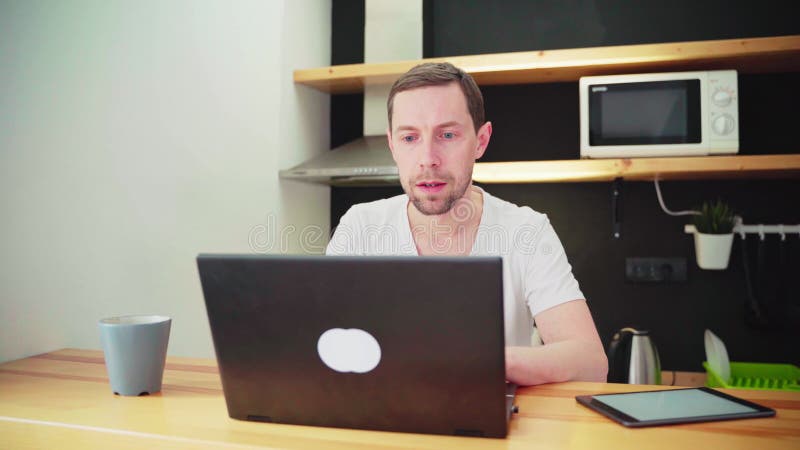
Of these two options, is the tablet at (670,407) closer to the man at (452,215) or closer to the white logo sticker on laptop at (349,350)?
the white logo sticker on laptop at (349,350)

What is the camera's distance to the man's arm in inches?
38.2

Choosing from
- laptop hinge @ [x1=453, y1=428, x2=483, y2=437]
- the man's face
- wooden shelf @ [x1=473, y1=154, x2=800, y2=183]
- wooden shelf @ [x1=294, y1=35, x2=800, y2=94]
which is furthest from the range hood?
laptop hinge @ [x1=453, y1=428, x2=483, y2=437]

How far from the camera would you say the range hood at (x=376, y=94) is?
2314 millimetres

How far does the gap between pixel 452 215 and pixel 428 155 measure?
20 centimetres

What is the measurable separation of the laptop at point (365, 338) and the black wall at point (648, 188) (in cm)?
186

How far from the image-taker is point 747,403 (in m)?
0.84

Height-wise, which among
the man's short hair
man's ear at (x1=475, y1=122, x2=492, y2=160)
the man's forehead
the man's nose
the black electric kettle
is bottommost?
the black electric kettle

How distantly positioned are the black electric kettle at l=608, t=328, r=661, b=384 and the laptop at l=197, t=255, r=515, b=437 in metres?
1.54

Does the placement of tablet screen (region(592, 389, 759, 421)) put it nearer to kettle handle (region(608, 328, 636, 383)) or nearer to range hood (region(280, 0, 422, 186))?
kettle handle (region(608, 328, 636, 383))

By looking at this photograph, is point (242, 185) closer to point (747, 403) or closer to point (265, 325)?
point (265, 325)

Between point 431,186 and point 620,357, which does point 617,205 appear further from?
point 431,186

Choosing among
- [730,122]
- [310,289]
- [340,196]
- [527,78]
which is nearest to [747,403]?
[310,289]

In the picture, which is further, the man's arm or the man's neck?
the man's neck

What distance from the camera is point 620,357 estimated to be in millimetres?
2123
